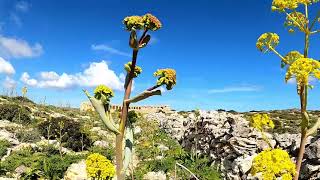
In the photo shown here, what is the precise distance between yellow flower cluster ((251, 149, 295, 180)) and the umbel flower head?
4.99 feet

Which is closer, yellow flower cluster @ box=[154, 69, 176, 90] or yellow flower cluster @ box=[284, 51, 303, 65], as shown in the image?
yellow flower cluster @ box=[154, 69, 176, 90]

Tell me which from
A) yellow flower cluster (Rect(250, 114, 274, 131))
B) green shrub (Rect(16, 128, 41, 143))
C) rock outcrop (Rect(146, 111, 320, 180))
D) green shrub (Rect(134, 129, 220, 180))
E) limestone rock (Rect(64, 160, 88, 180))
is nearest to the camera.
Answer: yellow flower cluster (Rect(250, 114, 274, 131))

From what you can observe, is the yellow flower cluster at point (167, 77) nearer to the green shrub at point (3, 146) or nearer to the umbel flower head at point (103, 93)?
the umbel flower head at point (103, 93)

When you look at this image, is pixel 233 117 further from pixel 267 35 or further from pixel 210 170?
pixel 267 35

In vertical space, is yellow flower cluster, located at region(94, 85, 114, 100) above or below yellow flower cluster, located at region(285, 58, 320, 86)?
below

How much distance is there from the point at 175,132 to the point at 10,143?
10781 millimetres

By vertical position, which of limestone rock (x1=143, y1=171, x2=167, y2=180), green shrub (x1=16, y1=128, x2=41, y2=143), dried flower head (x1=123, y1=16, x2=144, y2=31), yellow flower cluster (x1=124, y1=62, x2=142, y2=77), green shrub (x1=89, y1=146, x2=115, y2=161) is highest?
dried flower head (x1=123, y1=16, x2=144, y2=31)

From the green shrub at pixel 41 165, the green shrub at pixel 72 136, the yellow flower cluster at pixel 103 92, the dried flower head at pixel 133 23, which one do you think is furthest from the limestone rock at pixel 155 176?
the dried flower head at pixel 133 23

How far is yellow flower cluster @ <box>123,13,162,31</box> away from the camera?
3.23 m

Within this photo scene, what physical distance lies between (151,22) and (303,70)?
1.43 m

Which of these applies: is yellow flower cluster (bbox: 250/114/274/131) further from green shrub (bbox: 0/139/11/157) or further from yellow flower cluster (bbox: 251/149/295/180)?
green shrub (bbox: 0/139/11/157)

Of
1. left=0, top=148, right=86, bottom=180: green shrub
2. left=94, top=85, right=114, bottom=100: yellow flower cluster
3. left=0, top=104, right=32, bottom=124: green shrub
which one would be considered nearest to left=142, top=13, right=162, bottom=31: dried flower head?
left=94, top=85, right=114, bottom=100: yellow flower cluster

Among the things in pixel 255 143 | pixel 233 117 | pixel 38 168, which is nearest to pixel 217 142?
pixel 233 117

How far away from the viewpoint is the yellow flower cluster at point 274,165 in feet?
11.6
